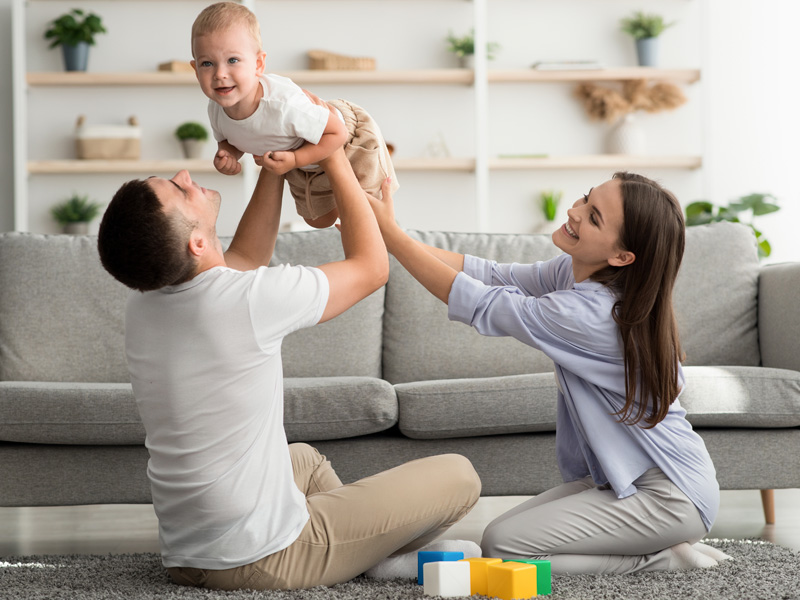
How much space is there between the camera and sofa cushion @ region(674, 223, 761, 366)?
2.82 metres

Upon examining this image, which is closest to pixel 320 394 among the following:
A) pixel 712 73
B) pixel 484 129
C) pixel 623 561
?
pixel 623 561

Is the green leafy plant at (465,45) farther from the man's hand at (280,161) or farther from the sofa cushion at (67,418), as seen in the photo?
the man's hand at (280,161)

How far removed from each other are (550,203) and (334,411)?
2.91 m

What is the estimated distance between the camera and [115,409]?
2209mm

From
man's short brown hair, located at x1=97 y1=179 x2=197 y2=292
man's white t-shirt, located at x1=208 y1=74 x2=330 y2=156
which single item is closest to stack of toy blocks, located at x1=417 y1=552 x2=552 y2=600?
man's short brown hair, located at x1=97 y1=179 x2=197 y2=292

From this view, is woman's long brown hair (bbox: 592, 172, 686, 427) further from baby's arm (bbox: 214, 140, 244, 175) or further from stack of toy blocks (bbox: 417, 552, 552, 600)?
baby's arm (bbox: 214, 140, 244, 175)

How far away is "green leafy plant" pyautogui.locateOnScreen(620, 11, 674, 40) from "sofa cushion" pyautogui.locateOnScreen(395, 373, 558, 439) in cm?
321

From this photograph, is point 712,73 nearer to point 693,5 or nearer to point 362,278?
point 693,5

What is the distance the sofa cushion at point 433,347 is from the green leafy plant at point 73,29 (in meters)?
2.75

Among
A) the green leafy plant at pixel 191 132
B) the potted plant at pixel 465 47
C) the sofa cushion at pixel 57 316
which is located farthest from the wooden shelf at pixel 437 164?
the sofa cushion at pixel 57 316

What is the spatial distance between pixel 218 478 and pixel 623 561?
0.94 metres

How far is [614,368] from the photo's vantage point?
1.84m

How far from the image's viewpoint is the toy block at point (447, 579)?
1643 mm

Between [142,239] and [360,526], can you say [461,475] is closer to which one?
[360,526]
